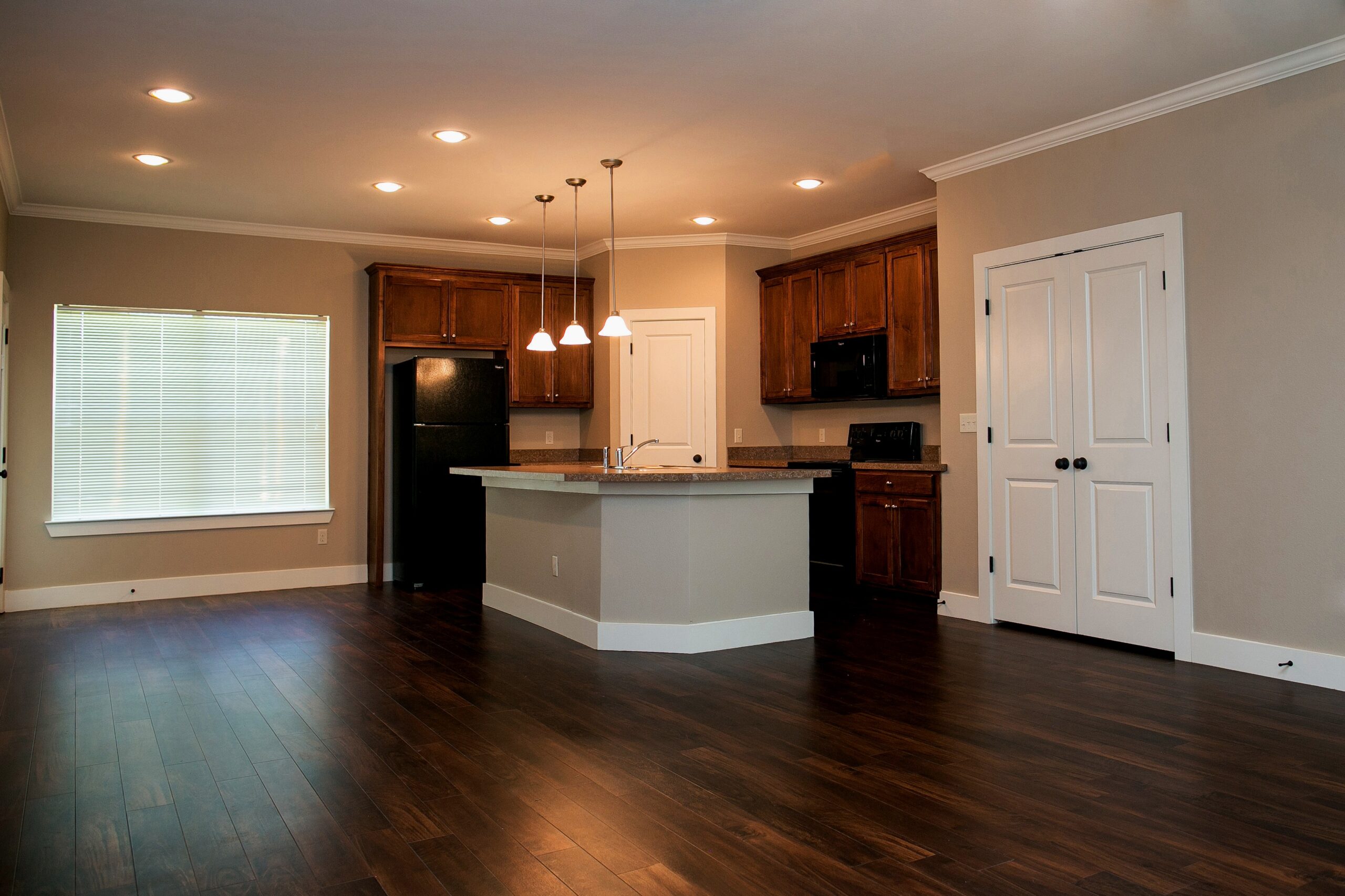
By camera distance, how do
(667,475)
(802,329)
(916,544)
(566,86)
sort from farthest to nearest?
1. (802,329)
2. (916,544)
3. (667,475)
4. (566,86)

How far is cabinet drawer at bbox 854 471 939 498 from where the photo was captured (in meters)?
5.69

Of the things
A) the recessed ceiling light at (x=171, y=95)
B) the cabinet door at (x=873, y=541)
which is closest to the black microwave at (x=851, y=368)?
the cabinet door at (x=873, y=541)

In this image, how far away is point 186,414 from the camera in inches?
257

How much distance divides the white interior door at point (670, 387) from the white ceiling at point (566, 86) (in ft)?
4.56

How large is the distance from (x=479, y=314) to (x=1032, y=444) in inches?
168

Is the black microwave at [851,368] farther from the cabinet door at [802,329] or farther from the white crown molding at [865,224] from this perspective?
the white crown molding at [865,224]

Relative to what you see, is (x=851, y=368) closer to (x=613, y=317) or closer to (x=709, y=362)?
(x=709, y=362)

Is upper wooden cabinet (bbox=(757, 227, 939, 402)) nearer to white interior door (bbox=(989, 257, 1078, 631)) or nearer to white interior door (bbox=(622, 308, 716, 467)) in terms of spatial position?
white interior door (bbox=(622, 308, 716, 467))

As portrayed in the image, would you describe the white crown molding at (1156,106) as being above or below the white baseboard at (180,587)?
above

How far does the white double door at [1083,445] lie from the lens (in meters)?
4.42

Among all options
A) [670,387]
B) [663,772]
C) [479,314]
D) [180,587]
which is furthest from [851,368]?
[180,587]

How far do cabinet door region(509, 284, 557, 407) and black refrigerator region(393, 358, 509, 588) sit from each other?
1.10 feet

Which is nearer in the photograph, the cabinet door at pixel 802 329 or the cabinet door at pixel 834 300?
the cabinet door at pixel 834 300

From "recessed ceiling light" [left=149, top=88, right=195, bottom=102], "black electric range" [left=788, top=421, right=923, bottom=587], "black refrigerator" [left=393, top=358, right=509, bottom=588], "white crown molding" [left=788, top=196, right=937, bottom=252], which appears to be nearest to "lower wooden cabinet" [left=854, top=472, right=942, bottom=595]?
"black electric range" [left=788, top=421, right=923, bottom=587]
